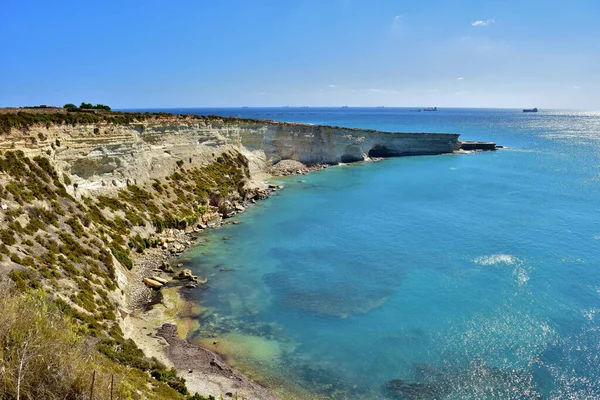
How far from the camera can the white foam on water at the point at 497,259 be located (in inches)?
1417

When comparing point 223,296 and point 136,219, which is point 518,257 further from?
point 136,219

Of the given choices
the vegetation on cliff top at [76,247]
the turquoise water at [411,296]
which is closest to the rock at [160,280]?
the vegetation on cliff top at [76,247]

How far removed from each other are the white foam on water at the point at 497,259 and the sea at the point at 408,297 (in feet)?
0.59

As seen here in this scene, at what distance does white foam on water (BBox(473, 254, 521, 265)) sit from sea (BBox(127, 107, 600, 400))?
0.59 feet

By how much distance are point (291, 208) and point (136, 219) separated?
2201 centimetres

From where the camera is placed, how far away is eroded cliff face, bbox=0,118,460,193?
37.0 m

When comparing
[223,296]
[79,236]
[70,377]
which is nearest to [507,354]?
[223,296]

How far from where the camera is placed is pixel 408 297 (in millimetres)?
30297

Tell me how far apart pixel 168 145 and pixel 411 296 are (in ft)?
119

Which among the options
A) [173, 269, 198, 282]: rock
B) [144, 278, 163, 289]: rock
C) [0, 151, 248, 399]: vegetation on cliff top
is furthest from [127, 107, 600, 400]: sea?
[0, 151, 248, 399]: vegetation on cliff top

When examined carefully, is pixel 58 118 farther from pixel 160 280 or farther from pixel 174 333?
pixel 174 333

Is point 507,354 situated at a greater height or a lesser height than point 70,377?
lesser

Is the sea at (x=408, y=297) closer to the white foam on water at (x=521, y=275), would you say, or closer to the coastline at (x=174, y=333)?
the white foam on water at (x=521, y=275)

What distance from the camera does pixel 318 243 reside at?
137ft
